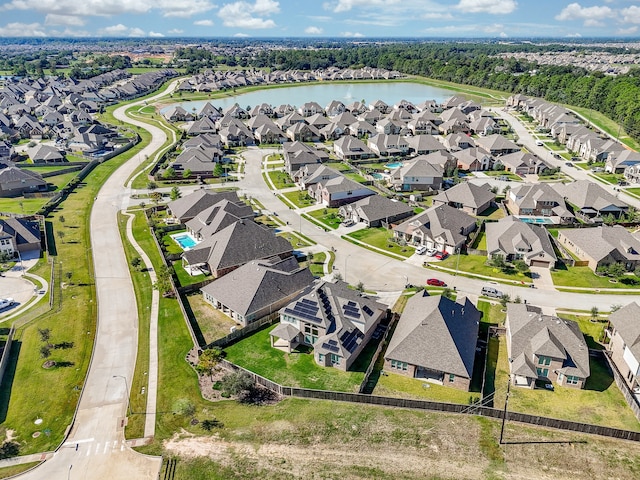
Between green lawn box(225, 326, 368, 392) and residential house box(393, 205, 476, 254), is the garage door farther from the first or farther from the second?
green lawn box(225, 326, 368, 392)

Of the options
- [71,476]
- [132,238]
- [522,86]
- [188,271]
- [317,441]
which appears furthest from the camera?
[522,86]

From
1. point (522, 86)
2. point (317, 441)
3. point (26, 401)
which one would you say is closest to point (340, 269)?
point (317, 441)

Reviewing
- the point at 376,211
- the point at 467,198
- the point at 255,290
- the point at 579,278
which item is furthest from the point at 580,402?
the point at 467,198

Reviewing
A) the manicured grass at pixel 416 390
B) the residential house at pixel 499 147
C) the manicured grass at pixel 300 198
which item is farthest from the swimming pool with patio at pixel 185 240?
the residential house at pixel 499 147

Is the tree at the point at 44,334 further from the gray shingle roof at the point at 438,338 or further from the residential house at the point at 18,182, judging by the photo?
the residential house at the point at 18,182

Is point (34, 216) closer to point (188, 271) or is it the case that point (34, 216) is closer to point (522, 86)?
point (188, 271)

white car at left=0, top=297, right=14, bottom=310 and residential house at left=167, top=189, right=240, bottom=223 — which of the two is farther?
residential house at left=167, top=189, right=240, bottom=223

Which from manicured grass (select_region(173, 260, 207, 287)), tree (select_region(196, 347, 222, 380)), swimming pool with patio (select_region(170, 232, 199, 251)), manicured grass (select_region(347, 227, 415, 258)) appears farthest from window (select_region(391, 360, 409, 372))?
swimming pool with patio (select_region(170, 232, 199, 251))
